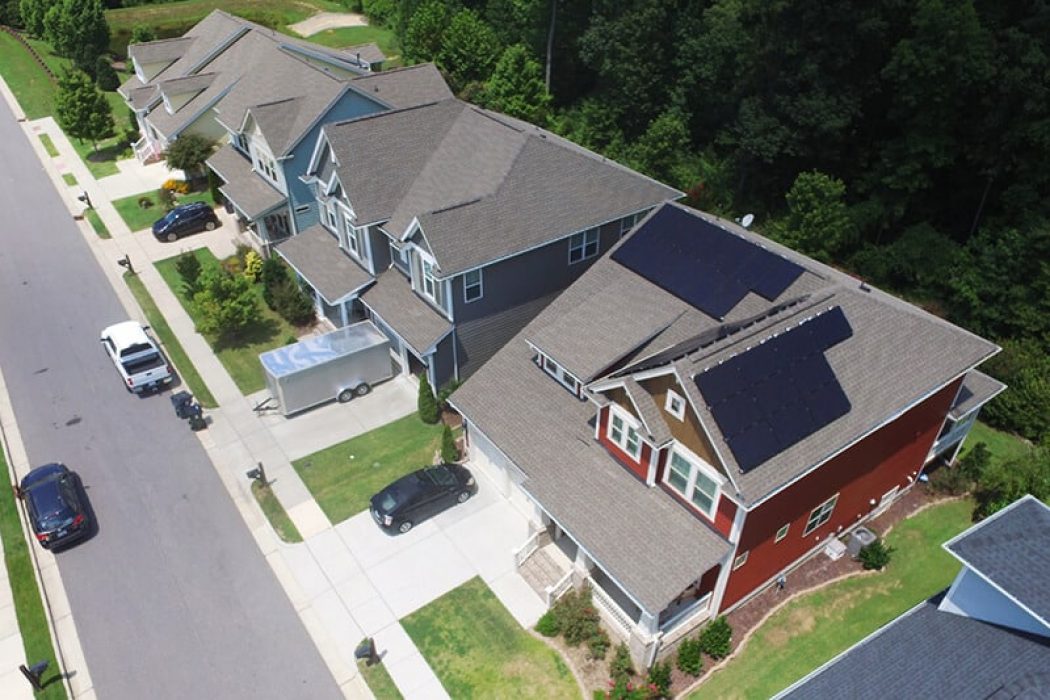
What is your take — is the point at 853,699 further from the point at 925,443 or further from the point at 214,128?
the point at 214,128

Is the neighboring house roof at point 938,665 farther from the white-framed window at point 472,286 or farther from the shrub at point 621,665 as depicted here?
the white-framed window at point 472,286

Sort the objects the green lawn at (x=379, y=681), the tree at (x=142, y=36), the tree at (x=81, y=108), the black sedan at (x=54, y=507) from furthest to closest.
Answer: the tree at (x=142, y=36)
the tree at (x=81, y=108)
the black sedan at (x=54, y=507)
the green lawn at (x=379, y=681)

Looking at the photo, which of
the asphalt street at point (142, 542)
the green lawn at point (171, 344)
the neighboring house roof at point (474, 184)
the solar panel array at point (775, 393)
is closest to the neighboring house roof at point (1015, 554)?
the solar panel array at point (775, 393)

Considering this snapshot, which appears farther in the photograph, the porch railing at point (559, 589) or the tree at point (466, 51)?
the tree at point (466, 51)

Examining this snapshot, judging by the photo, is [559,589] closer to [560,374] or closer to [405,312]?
[560,374]

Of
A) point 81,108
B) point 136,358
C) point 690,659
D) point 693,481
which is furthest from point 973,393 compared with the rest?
point 81,108
